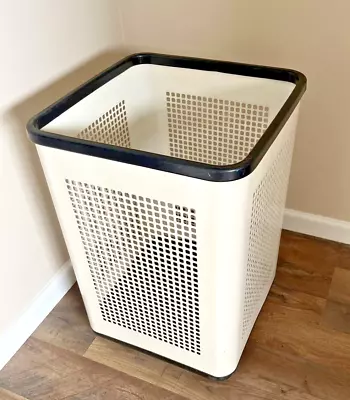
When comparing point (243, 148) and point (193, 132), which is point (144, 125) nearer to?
point (193, 132)

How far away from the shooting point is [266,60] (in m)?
1.31

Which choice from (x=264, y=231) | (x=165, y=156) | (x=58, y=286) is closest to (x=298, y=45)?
(x=264, y=231)

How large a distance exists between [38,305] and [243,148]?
675 mm

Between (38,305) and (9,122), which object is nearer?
(9,122)

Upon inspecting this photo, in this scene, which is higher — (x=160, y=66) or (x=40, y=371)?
(x=160, y=66)

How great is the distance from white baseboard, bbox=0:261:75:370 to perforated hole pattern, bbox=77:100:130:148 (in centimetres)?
40

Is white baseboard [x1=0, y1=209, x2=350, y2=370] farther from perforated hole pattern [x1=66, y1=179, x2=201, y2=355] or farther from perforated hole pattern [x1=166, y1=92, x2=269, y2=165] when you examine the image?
perforated hole pattern [x1=166, y1=92, x2=269, y2=165]

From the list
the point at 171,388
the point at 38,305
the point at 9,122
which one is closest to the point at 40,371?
the point at 38,305

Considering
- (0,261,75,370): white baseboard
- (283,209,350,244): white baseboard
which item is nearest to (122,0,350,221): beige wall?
(283,209,350,244): white baseboard

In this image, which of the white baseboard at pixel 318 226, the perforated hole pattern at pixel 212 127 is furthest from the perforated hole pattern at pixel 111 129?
the white baseboard at pixel 318 226

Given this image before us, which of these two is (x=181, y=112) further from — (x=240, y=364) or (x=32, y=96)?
(x=240, y=364)

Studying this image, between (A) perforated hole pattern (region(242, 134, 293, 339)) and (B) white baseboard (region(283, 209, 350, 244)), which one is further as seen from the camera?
(B) white baseboard (region(283, 209, 350, 244))

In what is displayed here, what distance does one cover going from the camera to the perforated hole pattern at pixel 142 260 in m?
0.95

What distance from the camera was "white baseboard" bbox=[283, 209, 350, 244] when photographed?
149 cm
